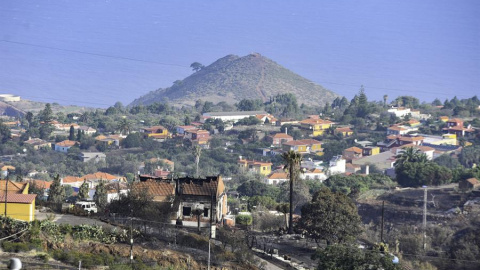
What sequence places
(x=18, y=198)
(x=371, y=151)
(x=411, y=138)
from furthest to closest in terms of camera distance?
(x=411, y=138), (x=371, y=151), (x=18, y=198)

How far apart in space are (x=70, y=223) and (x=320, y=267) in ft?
28.8

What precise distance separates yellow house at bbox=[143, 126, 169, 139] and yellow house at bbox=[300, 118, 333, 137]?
58.3 feet

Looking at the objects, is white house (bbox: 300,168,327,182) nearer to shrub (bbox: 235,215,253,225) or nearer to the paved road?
shrub (bbox: 235,215,253,225)

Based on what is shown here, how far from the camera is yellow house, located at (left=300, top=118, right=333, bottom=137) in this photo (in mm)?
115875

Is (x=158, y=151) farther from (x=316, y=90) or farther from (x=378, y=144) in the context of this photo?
(x=316, y=90)

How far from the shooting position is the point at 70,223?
30.4m

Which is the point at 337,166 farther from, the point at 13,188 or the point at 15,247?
the point at 15,247

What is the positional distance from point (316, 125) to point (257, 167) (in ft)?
94.5

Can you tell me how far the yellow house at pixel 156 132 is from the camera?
4350 inches

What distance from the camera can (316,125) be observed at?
117 meters

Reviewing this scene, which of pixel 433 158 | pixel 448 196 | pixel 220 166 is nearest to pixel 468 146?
pixel 433 158

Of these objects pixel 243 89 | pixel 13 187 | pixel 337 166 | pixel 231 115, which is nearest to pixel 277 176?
pixel 337 166

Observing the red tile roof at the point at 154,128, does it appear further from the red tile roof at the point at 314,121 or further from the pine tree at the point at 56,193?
the pine tree at the point at 56,193

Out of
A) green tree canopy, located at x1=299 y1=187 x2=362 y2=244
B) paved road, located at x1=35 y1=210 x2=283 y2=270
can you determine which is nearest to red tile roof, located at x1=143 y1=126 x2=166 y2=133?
green tree canopy, located at x1=299 y1=187 x2=362 y2=244
